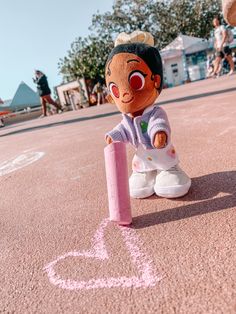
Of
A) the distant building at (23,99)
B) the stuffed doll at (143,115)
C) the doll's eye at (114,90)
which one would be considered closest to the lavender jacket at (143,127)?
the stuffed doll at (143,115)

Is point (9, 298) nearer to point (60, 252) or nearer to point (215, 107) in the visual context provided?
point (60, 252)

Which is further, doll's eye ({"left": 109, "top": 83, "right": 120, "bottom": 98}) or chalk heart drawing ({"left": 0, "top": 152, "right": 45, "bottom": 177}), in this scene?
chalk heart drawing ({"left": 0, "top": 152, "right": 45, "bottom": 177})

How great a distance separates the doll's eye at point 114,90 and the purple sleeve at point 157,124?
0.84 ft

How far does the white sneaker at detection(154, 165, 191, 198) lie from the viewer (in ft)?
6.06

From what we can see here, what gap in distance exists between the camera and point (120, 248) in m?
1.44

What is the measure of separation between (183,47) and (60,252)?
22255 millimetres

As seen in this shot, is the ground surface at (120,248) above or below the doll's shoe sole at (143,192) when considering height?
below

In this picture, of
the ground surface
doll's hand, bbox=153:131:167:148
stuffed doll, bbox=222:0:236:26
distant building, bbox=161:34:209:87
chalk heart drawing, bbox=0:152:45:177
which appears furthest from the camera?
distant building, bbox=161:34:209:87

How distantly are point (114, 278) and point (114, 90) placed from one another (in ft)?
3.74

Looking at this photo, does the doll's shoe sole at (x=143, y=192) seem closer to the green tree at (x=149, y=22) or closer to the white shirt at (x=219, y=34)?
the white shirt at (x=219, y=34)

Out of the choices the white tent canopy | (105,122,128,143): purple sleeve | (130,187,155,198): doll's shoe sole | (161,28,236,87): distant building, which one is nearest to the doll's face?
(105,122,128,143): purple sleeve

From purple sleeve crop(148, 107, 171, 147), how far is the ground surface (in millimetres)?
413

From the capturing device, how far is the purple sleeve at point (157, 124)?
5.90 feet

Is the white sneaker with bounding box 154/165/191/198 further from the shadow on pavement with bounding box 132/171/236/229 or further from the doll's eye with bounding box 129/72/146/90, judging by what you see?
the doll's eye with bounding box 129/72/146/90
